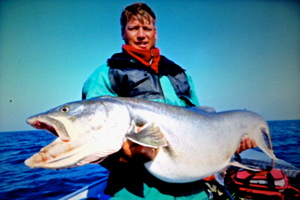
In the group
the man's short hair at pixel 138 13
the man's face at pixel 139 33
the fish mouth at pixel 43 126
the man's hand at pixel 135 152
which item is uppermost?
the man's short hair at pixel 138 13

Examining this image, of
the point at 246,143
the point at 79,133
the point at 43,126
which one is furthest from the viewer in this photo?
the point at 246,143

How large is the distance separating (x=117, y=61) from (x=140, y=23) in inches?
36.3

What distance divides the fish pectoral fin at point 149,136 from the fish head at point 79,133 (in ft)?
0.44

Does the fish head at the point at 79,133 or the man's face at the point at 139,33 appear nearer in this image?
the fish head at the point at 79,133

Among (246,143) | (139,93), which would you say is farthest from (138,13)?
(246,143)

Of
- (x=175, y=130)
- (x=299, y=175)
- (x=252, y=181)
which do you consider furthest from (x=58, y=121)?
(x=299, y=175)

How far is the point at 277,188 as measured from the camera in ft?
13.4

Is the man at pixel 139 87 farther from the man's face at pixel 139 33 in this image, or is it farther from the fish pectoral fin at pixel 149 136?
the fish pectoral fin at pixel 149 136

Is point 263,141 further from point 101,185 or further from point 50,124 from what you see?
point 101,185

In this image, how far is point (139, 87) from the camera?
2594mm

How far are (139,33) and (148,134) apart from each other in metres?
1.93

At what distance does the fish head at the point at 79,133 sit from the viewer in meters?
1.61

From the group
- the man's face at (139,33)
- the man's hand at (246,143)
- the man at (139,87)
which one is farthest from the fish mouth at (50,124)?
the man's hand at (246,143)

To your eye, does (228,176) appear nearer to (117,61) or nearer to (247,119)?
(247,119)
